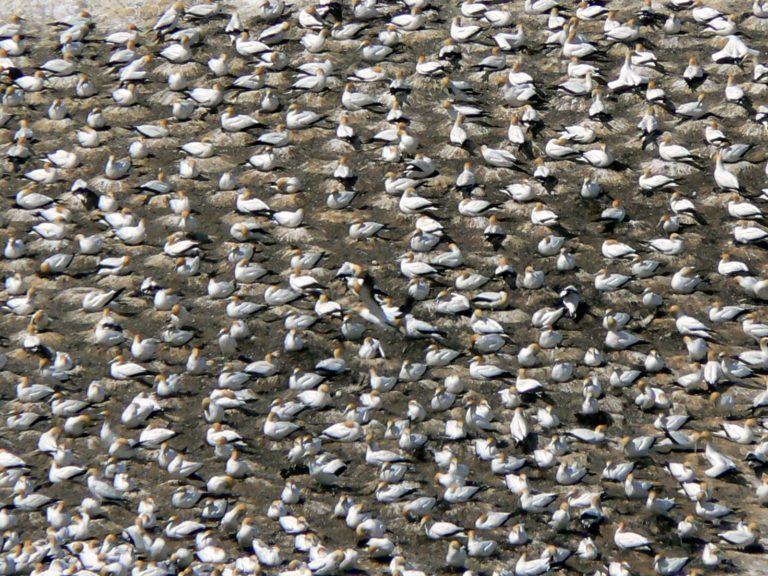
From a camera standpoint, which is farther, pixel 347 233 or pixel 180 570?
pixel 347 233

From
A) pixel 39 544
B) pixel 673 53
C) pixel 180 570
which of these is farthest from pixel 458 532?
pixel 673 53

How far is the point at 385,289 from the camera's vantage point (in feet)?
111

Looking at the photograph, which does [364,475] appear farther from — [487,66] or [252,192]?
[487,66]

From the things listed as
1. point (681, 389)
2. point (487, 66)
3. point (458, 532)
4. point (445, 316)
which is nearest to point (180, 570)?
point (458, 532)

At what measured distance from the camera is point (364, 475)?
30672 mm

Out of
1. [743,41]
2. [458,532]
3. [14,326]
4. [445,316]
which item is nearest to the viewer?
[458,532]

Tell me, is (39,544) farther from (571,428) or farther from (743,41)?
(743,41)

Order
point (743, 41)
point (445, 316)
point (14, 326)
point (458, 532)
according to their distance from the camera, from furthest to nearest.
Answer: point (743, 41) < point (14, 326) < point (445, 316) < point (458, 532)

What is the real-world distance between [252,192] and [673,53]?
10.6m

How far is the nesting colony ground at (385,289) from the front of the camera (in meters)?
29.6

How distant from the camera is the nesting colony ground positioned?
97.2 ft

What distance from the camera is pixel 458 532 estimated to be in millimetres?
29031

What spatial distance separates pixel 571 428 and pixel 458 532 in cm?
327

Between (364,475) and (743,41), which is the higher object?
(743,41)
